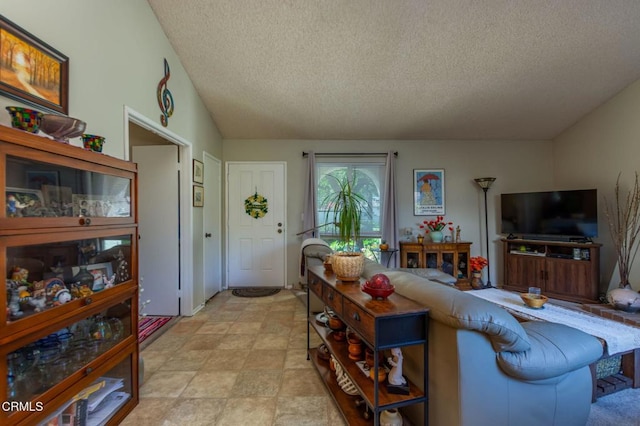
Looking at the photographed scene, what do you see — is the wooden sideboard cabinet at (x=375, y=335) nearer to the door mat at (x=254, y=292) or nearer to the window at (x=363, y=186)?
the door mat at (x=254, y=292)

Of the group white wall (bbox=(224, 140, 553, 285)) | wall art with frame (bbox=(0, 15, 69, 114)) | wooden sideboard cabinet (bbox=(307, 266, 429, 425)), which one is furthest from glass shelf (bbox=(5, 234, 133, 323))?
white wall (bbox=(224, 140, 553, 285))

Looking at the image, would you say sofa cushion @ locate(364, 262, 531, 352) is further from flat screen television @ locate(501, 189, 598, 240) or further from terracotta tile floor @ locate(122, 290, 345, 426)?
flat screen television @ locate(501, 189, 598, 240)

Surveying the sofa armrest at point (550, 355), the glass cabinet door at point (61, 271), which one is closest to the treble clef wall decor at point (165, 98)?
the glass cabinet door at point (61, 271)

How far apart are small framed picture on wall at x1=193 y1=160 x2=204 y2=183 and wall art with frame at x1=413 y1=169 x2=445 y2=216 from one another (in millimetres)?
3242

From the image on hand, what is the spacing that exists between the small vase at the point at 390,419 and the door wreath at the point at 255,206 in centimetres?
341

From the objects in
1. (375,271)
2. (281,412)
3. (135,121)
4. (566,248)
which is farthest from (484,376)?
(566,248)

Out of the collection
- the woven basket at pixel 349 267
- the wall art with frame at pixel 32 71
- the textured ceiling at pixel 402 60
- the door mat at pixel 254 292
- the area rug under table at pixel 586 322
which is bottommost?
the door mat at pixel 254 292

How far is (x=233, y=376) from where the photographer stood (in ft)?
6.63

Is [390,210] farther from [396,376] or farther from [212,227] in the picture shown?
[396,376]

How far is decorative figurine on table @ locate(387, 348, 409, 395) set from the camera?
132 centimetres

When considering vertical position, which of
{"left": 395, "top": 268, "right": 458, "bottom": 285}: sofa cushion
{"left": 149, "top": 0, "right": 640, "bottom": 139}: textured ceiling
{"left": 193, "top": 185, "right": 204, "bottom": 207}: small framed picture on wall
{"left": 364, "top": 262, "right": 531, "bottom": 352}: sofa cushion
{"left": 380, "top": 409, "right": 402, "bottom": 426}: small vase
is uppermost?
{"left": 149, "top": 0, "right": 640, "bottom": 139}: textured ceiling

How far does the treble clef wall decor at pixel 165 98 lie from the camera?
2635mm

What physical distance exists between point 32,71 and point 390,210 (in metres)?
3.94

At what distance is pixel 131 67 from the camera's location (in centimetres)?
223
